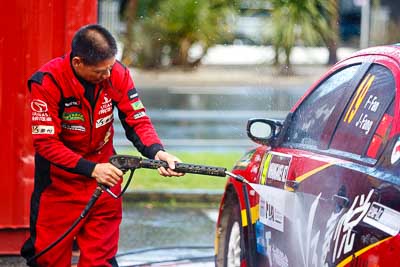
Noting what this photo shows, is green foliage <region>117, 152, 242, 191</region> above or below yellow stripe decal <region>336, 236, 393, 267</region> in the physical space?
below

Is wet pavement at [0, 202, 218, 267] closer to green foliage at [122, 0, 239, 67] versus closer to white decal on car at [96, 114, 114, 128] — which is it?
white decal on car at [96, 114, 114, 128]

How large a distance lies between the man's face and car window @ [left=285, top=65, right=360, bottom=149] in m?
1.15

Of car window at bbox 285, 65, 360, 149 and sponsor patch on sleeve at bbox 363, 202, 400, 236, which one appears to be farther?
car window at bbox 285, 65, 360, 149

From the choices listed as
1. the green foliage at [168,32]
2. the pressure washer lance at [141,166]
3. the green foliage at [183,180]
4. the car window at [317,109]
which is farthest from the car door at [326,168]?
the green foliage at [168,32]

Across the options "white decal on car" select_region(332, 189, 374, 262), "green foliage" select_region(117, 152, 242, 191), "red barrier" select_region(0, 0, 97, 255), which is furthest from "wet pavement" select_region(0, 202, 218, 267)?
"white decal on car" select_region(332, 189, 374, 262)

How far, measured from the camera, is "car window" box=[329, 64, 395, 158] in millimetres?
4719

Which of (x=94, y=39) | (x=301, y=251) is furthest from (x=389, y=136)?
(x=94, y=39)

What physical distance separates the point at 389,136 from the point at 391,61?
0.53m

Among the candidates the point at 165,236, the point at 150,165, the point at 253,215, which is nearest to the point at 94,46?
the point at 150,165

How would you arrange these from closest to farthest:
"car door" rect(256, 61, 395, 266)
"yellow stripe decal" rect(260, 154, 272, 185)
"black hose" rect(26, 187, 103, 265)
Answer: "car door" rect(256, 61, 395, 266) < "black hose" rect(26, 187, 103, 265) < "yellow stripe decal" rect(260, 154, 272, 185)

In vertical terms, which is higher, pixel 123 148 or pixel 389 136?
pixel 389 136

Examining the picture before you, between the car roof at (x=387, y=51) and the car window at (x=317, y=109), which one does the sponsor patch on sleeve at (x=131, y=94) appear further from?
the car roof at (x=387, y=51)

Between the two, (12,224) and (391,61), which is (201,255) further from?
(391,61)

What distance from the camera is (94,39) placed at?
5.27 meters
